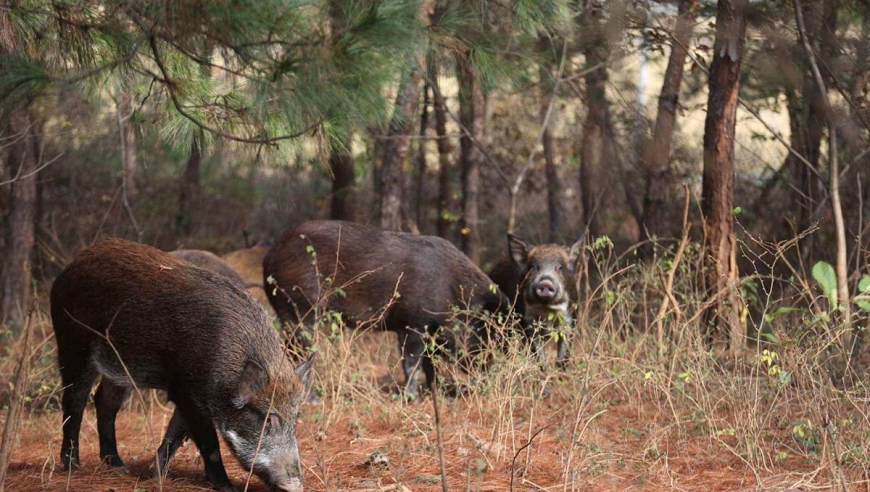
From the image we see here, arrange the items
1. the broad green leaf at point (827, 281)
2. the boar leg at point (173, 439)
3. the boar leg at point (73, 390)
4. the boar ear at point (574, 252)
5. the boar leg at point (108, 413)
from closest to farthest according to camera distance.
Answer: the boar leg at point (173, 439)
the boar leg at point (73, 390)
the boar leg at point (108, 413)
the broad green leaf at point (827, 281)
the boar ear at point (574, 252)

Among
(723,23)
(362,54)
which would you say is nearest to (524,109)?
(723,23)

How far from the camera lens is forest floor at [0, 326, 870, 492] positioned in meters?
5.36

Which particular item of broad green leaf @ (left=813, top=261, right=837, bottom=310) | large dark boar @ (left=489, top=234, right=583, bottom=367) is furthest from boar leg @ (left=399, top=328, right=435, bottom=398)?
broad green leaf @ (left=813, top=261, right=837, bottom=310)

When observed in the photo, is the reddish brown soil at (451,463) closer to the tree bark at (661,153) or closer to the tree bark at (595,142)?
the tree bark at (661,153)

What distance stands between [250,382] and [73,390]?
131 cm

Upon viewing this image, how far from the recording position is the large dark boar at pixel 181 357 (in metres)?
5.23

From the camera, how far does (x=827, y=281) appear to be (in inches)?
252

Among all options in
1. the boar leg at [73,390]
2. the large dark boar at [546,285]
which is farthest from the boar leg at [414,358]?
the boar leg at [73,390]

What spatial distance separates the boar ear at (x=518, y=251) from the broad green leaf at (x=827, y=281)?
2.85 metres

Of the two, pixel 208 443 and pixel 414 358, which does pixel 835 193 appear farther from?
pixel 208 443

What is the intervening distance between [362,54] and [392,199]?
6.60 m

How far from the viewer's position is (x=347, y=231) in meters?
9.20

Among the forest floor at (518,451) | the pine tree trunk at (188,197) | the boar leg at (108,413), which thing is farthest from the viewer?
the pine tree trunk at (188,197)

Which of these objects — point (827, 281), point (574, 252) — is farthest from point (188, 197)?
point (827, 281)
